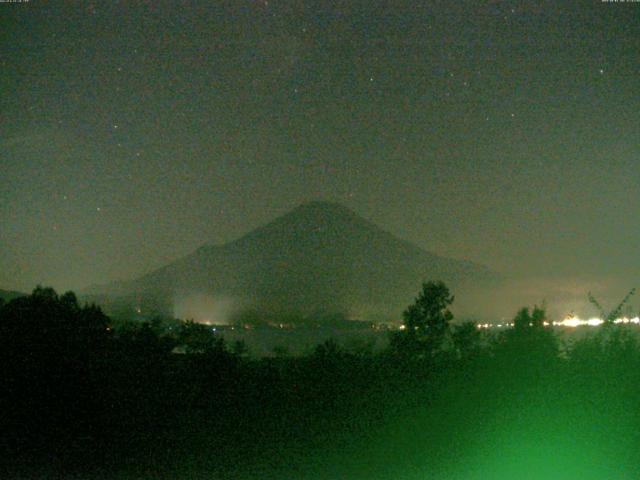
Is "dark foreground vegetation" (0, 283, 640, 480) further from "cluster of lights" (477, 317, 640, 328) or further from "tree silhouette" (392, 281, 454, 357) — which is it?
"tree silhouette" (392, 281, 454, 357)

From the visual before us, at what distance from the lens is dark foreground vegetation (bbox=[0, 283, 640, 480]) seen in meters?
9.04

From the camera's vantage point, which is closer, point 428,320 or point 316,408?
point 316,408

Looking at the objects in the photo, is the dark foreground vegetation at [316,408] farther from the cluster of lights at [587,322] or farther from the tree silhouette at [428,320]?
the tree silhouette at [428,320]

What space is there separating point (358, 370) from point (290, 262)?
55.5 meters

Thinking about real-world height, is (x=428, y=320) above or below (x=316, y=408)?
above

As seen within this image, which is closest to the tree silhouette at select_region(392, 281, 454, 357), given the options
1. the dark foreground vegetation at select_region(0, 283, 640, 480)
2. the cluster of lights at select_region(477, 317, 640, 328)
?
the dark foreground vegetation at select_region(0, 283, 640, 480)

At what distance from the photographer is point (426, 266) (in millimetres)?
41844

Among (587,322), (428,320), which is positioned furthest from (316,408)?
(428,320)

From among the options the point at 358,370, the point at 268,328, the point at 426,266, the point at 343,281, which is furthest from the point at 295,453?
the point at 343,281

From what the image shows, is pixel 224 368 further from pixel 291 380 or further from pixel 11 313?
pixel 11 313

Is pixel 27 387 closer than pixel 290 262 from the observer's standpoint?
Yes

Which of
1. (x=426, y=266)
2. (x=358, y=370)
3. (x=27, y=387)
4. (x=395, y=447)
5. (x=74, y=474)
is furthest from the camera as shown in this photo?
(x=426, y=266)

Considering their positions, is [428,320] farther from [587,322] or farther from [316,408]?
[316,408]

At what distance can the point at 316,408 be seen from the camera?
422 inches
